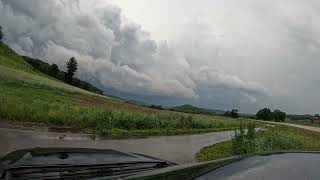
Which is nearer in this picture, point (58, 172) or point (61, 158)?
point (58, 172)

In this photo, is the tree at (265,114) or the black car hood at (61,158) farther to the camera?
the tree at (265,114)

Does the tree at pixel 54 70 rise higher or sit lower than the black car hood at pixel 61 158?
higher

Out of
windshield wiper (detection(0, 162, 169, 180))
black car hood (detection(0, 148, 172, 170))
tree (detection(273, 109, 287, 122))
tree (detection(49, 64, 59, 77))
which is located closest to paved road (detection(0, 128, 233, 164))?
black car hood (detection(0, 148, 172, 170))

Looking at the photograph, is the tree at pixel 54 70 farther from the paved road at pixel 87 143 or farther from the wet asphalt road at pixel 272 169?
the wet asphalt road at pixel 272 169

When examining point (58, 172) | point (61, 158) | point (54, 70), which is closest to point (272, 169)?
point (58, 172)

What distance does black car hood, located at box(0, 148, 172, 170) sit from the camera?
466 centimetres

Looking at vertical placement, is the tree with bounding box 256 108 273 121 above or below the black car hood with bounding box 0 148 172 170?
above

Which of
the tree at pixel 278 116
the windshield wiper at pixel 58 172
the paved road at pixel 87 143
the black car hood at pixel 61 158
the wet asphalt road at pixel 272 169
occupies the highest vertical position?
the tree at pixel 278 116

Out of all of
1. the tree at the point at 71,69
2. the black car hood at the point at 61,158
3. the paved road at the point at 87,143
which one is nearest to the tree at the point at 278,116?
the tree at the point at 71,69

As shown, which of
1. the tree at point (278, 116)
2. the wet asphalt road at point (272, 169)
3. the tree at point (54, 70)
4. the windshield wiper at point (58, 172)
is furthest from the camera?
the tree at point (54, 70)

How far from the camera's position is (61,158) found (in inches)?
191

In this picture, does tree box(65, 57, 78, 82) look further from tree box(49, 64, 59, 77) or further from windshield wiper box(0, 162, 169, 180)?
windshield wiper box(0, 162, 169, 180)

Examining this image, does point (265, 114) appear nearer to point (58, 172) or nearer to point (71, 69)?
point (71, 69)

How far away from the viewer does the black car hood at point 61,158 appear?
4656 mm
